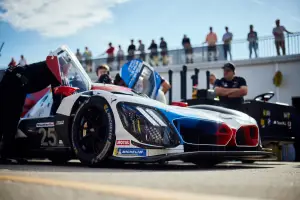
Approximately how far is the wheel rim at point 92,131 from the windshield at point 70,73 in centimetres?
89

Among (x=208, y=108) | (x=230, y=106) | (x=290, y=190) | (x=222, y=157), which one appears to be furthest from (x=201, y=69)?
(x=290, y=190)

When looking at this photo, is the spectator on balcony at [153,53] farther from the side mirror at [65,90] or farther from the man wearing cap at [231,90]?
the side mirror at [65,90]

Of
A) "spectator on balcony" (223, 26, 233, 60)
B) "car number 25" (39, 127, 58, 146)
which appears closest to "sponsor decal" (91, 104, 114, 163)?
"car number 25" (39, 127, 58, 146)

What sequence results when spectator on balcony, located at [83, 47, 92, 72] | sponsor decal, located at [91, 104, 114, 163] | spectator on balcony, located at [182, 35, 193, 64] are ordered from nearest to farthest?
1. sponsor decal, located at [91, 104, 114, 163]
2. spectator on balcony, located at [182, 35, 193, 64]
3. spectator on balcony, located at [83, 47, 92, 72]

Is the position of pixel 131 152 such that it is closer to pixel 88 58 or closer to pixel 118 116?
pixel 118 116

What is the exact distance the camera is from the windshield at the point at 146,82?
571cm

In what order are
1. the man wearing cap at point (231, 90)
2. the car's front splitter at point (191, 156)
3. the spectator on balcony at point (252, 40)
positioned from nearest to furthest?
the car's front splitter at point (191, 156) < the man wearing cap at point (231, 90) < the spectator on balcony at point (252, 40)

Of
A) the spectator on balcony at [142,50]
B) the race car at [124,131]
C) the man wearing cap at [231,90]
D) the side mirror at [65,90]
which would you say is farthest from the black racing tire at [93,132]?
the spectator on balcony at [142,50]

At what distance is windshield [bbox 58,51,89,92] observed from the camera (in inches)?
176

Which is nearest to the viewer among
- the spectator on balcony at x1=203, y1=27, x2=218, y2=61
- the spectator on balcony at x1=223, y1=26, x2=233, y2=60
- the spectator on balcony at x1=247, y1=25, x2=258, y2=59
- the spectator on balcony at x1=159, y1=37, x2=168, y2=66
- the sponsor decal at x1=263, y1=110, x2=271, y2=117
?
the sponsor decal at x1=263, y1=110, x2=271, y2=117

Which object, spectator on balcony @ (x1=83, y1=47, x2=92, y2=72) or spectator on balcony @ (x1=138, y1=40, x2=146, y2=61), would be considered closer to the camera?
spectator on balcony @ (x1=138, y1=40, x2=146, y2=61)

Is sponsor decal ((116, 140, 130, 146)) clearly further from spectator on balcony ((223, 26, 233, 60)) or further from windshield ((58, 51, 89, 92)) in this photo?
spectator on balcony ((223, 26, 233, 60))

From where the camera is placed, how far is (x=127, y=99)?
11.2ft

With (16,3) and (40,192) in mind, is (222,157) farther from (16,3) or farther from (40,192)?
(16,3)
